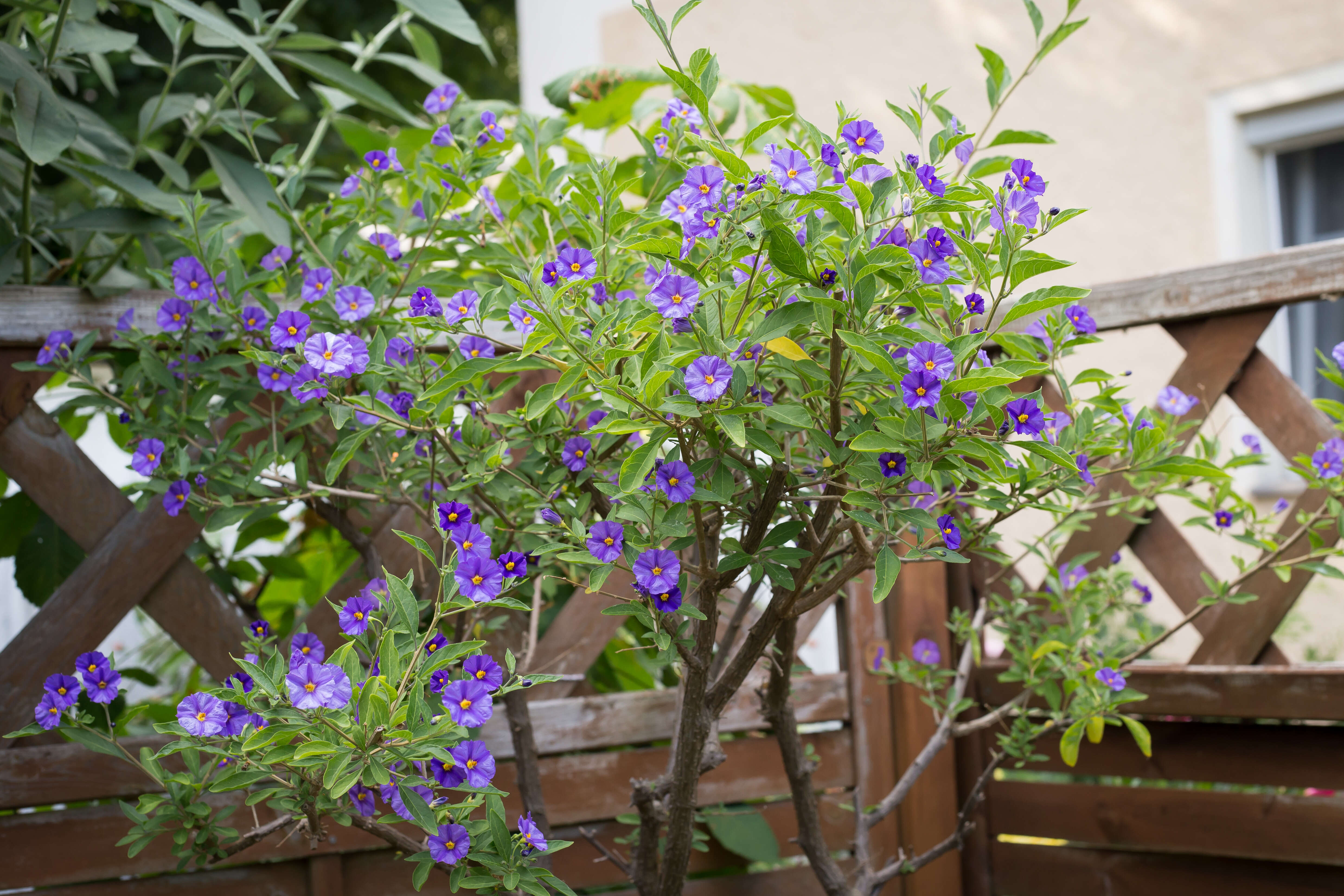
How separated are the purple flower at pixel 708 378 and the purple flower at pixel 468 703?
13.3 inches

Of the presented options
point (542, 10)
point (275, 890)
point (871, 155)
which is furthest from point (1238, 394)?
point (542, 10)

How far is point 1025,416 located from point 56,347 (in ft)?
3.67

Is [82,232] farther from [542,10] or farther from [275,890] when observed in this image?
[542,10]

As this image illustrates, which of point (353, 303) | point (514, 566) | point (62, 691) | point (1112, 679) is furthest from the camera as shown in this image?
point (1112, 679)

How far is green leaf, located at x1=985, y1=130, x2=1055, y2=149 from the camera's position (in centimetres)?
108

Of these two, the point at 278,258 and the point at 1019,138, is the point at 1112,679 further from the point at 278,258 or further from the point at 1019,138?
the point at 278,258

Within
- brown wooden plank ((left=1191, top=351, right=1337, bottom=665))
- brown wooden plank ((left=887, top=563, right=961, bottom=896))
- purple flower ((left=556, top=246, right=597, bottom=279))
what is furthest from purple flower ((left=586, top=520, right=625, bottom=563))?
brown wooden plank ((left=1191, top=351, right=1337, bottom=665))

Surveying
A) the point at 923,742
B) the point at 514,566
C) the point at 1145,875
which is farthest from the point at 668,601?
the point at 1145,875

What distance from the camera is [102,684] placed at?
3.64ft

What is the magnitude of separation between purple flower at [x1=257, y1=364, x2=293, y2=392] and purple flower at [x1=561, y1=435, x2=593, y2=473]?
13.2 inches

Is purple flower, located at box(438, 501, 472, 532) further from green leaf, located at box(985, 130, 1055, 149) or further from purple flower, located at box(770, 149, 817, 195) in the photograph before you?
green leaf, located at box(985, 130, 1055, 149)

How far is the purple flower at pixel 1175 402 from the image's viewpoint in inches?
53.4

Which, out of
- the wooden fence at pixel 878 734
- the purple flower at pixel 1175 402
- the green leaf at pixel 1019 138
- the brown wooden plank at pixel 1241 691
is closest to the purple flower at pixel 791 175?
the green leaf at pixel 1019 138

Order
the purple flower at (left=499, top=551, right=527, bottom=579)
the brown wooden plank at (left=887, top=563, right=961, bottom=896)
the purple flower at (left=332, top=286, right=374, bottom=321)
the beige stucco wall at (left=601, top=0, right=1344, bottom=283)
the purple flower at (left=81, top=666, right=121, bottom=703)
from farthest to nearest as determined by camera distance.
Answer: the beige stucco wall at (left=601, top=0, right=1344, bottom=283)
the brown wooden plank at (left=887, top=563, right=961, bottom=896)
the purple flower at (left=332, top=286, right=374, bottom=321)
the purple flower at (left=81, top=666, right=121, bottom=703)
the purple flower at (left=499, top=551, right=527, bottom=579)
